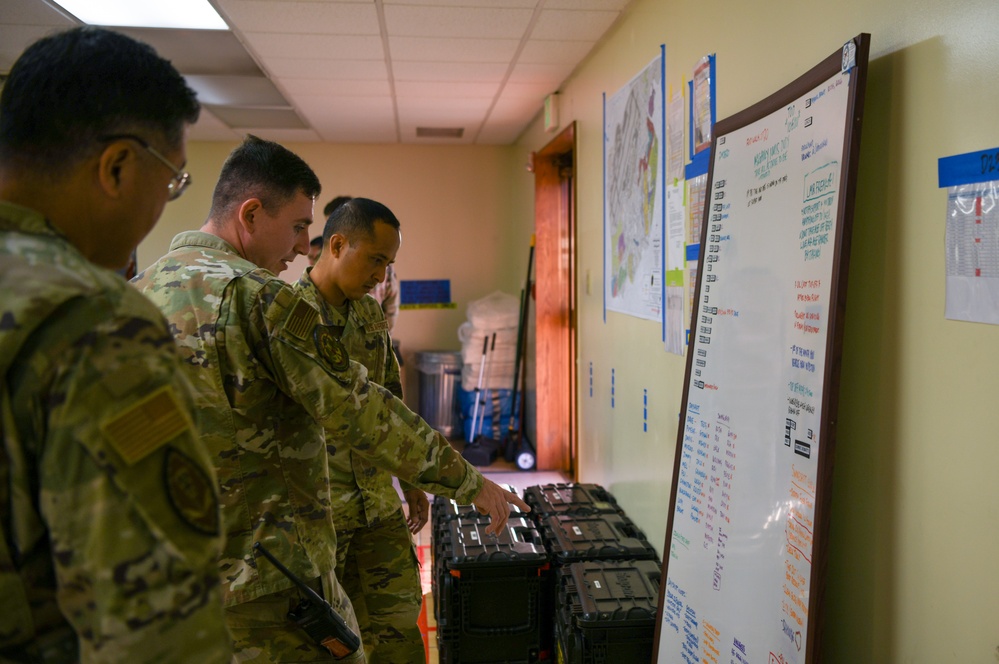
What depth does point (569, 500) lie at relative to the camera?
333 cm

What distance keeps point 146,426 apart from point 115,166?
0.29 meters

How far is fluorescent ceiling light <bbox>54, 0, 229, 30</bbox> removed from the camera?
10.9ft

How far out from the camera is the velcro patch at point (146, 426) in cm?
66

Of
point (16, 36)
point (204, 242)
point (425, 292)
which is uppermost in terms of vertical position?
point (16, 36)

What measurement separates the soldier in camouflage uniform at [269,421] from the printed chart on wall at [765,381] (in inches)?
24.9

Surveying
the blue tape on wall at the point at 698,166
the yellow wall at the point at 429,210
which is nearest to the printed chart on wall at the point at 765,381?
the blue tape on wall at the point at 698,166

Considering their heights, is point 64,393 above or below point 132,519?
above

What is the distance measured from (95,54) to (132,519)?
1.57 feet

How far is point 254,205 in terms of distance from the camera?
60.4 inches

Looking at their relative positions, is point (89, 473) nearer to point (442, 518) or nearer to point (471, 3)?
point (442, 518)

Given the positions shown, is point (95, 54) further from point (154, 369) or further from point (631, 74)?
point (631, 74)

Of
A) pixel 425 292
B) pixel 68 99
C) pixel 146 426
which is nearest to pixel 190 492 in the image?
pixel 146 426

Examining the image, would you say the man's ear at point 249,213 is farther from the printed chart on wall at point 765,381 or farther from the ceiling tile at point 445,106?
the ceiling tile at point 445,106

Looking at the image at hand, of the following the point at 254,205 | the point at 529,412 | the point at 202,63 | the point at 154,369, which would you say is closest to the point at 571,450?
the point at 529,412
